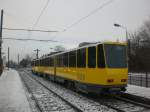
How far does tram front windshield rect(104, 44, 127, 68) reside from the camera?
47.1 ft

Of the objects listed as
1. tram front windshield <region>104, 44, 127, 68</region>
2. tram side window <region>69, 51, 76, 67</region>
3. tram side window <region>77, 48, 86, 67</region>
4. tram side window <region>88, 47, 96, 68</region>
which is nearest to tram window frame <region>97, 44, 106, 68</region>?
tram front windshield <region>104, 44, 127, 68</region>

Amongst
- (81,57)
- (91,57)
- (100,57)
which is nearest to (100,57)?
(100,57)

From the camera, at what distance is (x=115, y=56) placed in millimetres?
14602

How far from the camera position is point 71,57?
1867cm

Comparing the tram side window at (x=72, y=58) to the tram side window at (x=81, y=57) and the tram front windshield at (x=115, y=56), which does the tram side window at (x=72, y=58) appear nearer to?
the tram side window at (x=81, y=57)

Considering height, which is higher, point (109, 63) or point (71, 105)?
point (109, 63)

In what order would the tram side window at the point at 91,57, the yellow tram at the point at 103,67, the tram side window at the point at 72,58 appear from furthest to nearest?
the tram side window at the point at 72,58 → the tram side window at the point at 91,57 → the yellow tram at the point at 103,67

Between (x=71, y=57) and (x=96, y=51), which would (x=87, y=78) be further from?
(x=71, y=57)

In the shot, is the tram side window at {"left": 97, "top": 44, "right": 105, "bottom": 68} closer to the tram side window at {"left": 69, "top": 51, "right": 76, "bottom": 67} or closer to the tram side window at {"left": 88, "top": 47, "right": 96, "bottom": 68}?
the tram side window at {"left": 88, "top": 47, "right": 96, "bottom": 68}

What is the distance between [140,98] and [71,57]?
265 inches

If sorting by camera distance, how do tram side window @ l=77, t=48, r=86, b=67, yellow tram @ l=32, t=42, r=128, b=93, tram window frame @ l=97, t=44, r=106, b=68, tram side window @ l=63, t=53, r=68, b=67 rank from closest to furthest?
yellow tram @ l=32, t=42, r=128, b=93 < tram window frame @ l=97, t=44, r=106, b=68 < tram side window @ l=77, t=48, r=86, b=67 < tram side window @ l=63, t=53, r=68, b=67

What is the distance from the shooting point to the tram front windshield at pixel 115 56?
565 inches

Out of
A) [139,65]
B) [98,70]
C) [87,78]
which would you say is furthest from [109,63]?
[139,65]

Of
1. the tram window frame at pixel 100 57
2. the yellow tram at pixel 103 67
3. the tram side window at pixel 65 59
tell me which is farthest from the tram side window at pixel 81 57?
the tram side window at pixel 65 59
